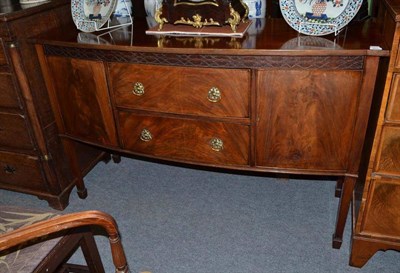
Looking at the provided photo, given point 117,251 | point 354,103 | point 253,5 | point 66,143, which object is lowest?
point 66,143

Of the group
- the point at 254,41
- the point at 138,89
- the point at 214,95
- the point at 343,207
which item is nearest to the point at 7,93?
the point at 138,89

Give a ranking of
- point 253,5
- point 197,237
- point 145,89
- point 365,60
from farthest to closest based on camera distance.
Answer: point 197,237 < point 253,5 < point 145,89 < point 365,60

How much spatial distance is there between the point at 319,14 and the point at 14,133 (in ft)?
5.24

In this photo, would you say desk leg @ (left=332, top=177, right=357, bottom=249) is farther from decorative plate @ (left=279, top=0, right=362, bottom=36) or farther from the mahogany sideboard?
decorative plate @ (left=279, top=0, right=362, bottom=36)

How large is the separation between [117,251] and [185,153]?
724 millimetres

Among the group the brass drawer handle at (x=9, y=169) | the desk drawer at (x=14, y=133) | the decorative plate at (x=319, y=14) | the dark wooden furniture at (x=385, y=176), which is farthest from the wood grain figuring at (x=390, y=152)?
the brass drawer handle at (x=9, y=169)

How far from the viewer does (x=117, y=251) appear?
3.45 feet

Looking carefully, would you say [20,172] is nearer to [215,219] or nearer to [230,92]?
[215,219]

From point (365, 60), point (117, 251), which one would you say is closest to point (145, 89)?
point (117, 251)

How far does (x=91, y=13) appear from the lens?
1.80 meters

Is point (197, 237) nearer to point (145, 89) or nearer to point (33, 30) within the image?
point (145, 89)

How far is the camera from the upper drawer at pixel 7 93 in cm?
180

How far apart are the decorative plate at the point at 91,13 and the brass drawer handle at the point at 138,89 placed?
39cm

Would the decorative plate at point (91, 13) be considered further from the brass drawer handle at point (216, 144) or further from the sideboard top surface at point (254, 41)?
the brass drawer handle at point (216, 144)
